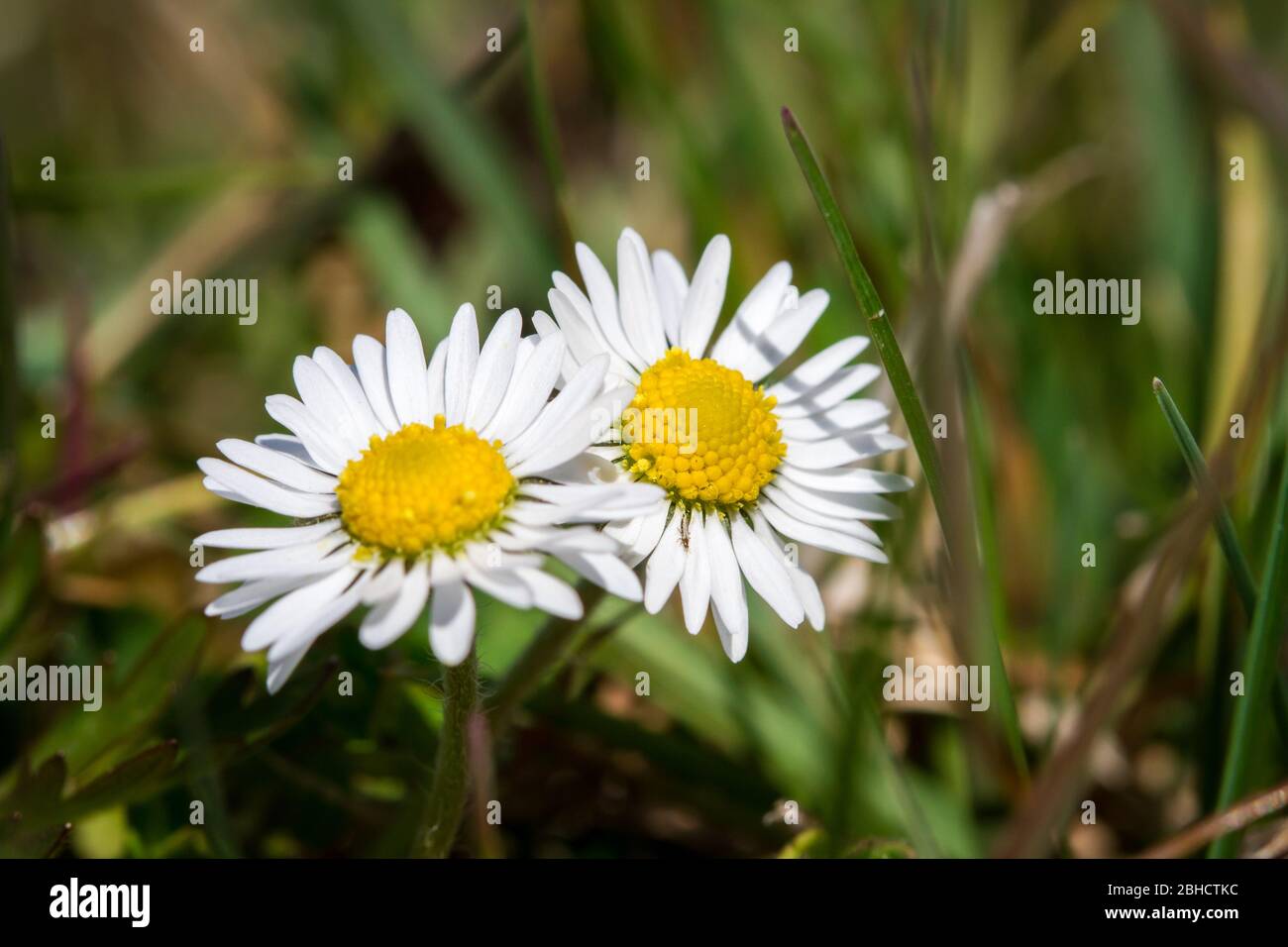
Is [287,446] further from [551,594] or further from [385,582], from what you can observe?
[551,594]

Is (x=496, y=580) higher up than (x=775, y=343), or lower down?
lower down

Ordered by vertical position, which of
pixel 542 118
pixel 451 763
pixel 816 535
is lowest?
pixel 451 763

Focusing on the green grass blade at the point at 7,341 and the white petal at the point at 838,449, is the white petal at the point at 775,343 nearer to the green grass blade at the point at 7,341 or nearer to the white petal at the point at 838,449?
the white petal at the point at 838,449

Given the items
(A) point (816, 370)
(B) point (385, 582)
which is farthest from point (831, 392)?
(B) point (385, 582)

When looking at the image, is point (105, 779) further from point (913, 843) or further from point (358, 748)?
point (913, 843)

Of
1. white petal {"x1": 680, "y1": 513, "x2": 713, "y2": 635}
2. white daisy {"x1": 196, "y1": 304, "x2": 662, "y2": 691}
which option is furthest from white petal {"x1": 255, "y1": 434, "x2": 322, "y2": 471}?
white petal {"x1": 680, "y1": 513, "x2": 713, "y2": 635}

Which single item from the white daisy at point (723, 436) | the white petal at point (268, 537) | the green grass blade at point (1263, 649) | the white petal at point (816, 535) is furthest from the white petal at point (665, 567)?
the green grass blade at point (1263, 649)

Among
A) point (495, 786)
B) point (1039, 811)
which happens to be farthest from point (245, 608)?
point (1039, 811)

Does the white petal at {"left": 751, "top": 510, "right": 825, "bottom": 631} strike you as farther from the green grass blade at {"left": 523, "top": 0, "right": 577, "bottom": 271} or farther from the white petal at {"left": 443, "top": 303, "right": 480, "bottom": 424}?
the green grass blade at {"left": 523, "top": 0, "right": 577, "bottom": 271}

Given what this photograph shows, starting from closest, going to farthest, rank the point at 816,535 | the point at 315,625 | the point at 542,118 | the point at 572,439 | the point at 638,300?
the point at 315,625, the point at 572,439, the point at 816,535, the point at 638,300, the point at 542,118
